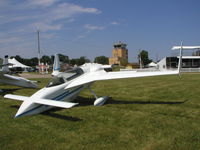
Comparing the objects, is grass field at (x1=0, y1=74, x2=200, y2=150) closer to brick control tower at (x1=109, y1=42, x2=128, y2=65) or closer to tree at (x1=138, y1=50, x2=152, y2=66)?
tree at (x1=138, y1=50, x2=152, y2=66)

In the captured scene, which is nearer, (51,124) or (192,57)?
(51,124)

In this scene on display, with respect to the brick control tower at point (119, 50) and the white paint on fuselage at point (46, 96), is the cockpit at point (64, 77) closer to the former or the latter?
the white paint on fuselage at point (46, 96)

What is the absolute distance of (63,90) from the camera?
8.84 meters

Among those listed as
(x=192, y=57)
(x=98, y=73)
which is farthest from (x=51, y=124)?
(x=192, y=57)

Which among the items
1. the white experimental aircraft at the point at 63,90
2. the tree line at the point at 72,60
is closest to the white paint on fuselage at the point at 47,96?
the white experimental aircraft at the point at 63,90

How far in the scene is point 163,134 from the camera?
Result: 18.7 ft

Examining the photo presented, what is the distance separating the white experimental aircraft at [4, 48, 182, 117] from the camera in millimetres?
7480

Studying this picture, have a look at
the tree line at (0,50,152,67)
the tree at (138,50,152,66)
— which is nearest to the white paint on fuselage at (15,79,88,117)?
the tree line at (0,50,152,67)

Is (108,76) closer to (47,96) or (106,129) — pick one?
(47,96)

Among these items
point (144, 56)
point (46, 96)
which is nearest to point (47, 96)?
point (46, 96)

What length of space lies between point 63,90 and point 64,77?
0.68 m

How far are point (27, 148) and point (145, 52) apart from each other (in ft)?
308

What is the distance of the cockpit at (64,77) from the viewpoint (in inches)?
344

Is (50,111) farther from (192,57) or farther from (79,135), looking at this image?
(192,57)
